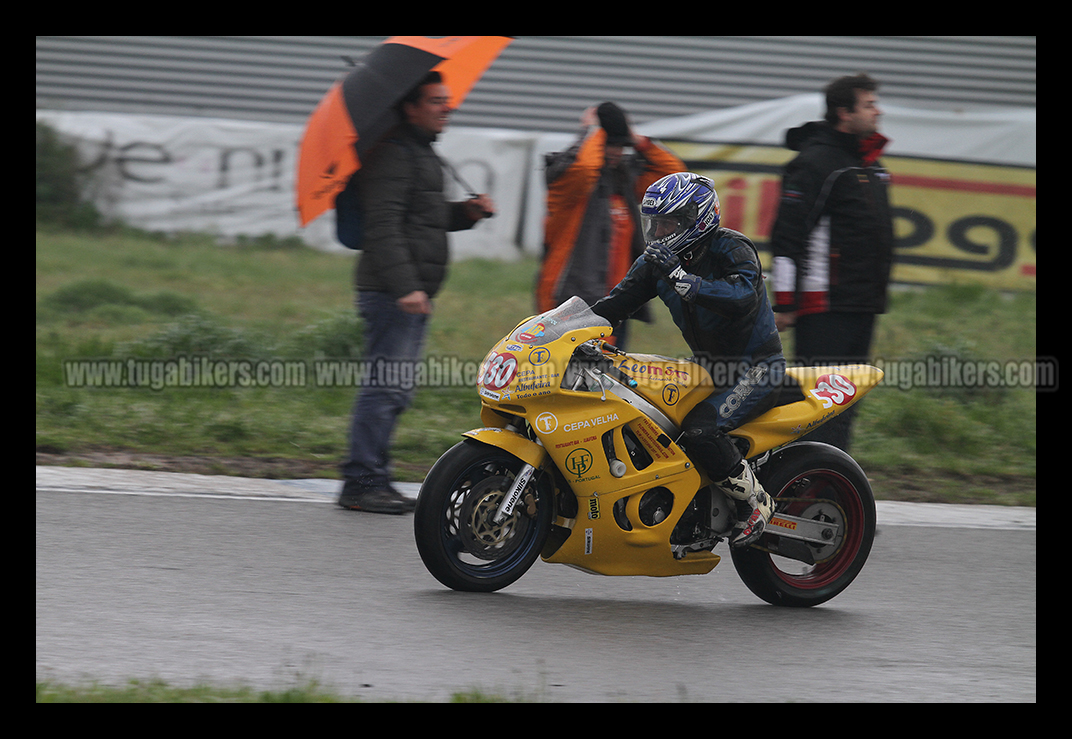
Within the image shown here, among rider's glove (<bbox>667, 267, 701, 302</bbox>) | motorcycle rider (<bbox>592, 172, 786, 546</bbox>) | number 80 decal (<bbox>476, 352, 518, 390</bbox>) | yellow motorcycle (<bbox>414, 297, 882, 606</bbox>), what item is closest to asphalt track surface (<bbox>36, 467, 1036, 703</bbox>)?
yellow motorcycle (<bbox>414, 297, 882, 606</bbox>)

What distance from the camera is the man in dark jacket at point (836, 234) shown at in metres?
6.24

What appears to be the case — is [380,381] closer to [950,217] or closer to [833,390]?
[833,390]

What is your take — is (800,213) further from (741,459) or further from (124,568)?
(124,568)

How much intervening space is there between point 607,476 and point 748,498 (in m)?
0.62

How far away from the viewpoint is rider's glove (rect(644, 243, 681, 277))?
4703mm

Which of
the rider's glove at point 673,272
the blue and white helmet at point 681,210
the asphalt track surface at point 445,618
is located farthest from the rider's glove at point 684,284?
the asphalt track surface at point 445,618

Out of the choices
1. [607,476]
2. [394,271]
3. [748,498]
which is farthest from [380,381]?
[748,498]

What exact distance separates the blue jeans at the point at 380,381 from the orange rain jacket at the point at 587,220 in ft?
2.83

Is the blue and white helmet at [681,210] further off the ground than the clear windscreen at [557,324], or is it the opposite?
the blue and white helmet at [681,210]

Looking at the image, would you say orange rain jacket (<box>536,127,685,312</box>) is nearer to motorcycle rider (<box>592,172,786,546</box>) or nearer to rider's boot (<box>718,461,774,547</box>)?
motorcycle rider (<box>592,172,786,546</box>)

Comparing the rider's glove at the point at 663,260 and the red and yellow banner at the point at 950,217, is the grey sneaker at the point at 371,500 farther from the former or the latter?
the red and yellow banner at the point at 950,217

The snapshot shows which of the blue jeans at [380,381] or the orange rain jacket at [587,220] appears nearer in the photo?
the blue jeans at [380,381]

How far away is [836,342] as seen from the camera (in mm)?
6352

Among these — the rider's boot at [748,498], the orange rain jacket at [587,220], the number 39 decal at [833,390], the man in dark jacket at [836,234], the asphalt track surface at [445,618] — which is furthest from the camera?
the orange rain jacket at [587,220]
